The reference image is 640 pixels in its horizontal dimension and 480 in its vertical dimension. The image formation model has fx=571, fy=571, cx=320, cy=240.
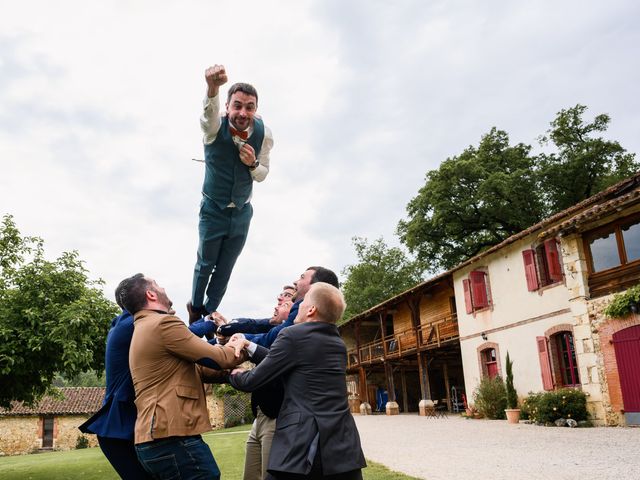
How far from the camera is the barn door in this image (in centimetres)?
1392

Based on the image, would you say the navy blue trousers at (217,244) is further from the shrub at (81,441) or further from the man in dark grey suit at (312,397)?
the shrub at (81,441)

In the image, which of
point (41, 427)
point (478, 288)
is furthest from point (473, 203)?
point (41, 427)

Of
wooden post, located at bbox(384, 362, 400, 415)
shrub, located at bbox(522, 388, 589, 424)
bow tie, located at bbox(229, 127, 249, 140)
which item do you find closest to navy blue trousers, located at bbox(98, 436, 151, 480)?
bow tie, located at bbox(229, 127, 249, 140)

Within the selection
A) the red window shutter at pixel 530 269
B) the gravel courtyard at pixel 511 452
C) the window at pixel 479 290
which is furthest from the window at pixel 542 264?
the gravel courtyard at pixel 511 452

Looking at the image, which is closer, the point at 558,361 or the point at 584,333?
the point at 584,333

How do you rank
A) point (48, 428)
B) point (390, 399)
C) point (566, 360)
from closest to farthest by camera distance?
point (566, 360), point (390, 399), point (48, 428)

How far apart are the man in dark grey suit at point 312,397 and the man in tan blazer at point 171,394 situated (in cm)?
21

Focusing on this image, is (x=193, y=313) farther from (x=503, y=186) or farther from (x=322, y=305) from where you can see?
(x=503, y=186)

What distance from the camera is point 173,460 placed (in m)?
2.68

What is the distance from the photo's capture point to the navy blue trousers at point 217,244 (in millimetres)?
3003

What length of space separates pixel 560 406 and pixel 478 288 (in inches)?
261

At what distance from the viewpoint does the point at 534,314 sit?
1822 cm

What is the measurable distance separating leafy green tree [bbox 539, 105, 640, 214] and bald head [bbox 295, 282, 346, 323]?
1152 inches

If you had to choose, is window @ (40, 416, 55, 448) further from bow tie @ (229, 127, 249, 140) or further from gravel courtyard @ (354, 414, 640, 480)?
bow tie @ (229, 127, 249, 140)
